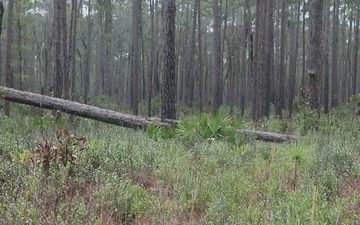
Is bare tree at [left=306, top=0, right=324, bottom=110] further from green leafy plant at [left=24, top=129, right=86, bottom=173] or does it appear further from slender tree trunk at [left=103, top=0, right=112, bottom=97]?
slender tree trunk at [left=103, top=0, right=112, bottom=97]

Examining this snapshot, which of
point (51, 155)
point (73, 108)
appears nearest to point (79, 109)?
point (73, 108)

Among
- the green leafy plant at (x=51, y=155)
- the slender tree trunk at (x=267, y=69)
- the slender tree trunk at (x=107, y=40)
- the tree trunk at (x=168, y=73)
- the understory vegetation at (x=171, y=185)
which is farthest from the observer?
the slender tree trunk at (x=107, y=40)

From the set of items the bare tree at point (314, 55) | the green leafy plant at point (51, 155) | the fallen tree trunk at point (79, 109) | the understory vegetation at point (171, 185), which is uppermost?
the bare tree at point (314, 55)

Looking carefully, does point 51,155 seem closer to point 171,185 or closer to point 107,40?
point 171,185

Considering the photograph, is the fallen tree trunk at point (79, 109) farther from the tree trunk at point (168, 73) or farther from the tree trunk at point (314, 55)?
the tree trunk at point (314, 55)

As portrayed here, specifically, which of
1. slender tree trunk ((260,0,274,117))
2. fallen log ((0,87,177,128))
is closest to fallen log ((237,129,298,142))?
fallen log ((0,87,177,128))

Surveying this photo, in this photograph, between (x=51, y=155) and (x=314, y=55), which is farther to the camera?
(x=314, y=55)

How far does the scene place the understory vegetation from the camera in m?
3.67

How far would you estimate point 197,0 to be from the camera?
27.9 meters

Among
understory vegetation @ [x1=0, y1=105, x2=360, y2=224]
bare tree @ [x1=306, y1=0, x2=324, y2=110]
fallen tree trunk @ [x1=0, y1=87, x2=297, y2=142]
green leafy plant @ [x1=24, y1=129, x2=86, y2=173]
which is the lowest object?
understory vegetation @ [x1=0, y1=105, x2=360, y2=224]

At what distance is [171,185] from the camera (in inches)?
194

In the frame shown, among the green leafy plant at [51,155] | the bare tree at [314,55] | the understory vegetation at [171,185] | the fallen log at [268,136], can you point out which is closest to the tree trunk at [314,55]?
the bare tree at [314,55]

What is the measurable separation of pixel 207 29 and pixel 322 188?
160ft

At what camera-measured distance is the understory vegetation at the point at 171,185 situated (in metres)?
3.67
